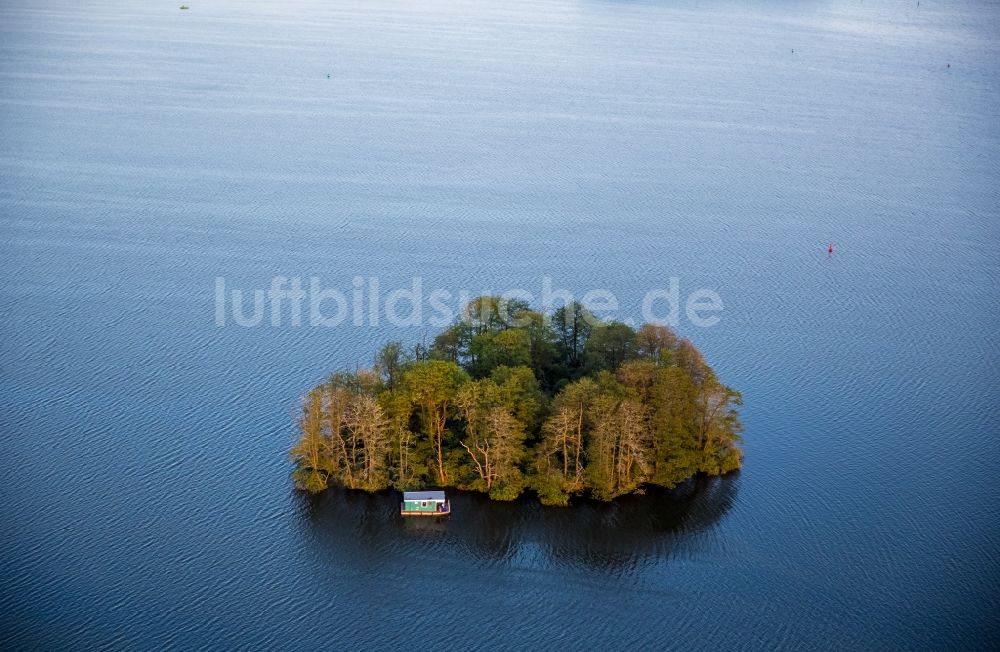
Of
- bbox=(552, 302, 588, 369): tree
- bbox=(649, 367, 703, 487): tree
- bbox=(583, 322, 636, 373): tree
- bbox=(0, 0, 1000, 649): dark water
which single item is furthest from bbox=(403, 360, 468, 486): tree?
bbox=(649, 367, 703, 487): tree

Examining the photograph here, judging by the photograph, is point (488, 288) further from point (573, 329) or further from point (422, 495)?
point (422, 495)

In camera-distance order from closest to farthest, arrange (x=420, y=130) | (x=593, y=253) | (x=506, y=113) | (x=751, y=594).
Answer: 1. (x=751, y=594)
2. (x=593, y=253)
3. (x=420, y=130)
4. (x=506, y=113)

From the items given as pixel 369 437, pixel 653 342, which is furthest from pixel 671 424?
pixel 369 437

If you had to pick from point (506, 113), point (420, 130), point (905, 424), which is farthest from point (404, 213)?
point (905, 424)

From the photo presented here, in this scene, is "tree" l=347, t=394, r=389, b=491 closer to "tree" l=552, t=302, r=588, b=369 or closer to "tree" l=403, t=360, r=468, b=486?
"tree" l=403, t=360, r=468, b=486

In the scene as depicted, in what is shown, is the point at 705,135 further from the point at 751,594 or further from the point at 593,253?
the point at 751,594

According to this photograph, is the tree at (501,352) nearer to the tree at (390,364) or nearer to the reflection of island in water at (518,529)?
the tree at (390,364)

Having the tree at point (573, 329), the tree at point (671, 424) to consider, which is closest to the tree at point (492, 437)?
the tree at point (671, 424)
